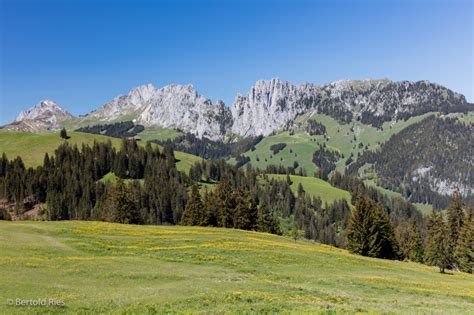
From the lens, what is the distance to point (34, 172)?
581 ft

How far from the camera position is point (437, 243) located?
81438mm

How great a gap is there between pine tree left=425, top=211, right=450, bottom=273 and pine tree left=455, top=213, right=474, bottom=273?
4.30 meters

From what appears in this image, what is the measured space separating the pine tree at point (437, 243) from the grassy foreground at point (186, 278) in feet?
65.2

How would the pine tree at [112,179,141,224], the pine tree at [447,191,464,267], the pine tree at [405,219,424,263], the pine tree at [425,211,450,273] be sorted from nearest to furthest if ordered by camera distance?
the pine tree at [425,211,450,273], the pine tree at [447,191,464,267], the pine tree at [112,179,141,224], the pine tree at [405,219,424,263]

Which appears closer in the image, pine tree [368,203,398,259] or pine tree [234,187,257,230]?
pine tree [368,203,398,259]

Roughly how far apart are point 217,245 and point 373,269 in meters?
24.4

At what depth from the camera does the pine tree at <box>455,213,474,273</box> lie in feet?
297

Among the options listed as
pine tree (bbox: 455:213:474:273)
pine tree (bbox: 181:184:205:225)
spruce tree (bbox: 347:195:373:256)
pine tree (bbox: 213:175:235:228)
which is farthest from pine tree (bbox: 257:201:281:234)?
pine tree (bbox: 455:213:474:273)

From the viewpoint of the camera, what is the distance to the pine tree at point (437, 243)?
7350cm

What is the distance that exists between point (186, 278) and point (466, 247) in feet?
267

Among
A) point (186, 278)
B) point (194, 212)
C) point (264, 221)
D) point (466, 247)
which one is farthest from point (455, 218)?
point (186, 278)

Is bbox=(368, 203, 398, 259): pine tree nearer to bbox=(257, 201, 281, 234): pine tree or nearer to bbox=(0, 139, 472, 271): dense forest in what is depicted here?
bbox=(0, 139, 472, 271): dense forest

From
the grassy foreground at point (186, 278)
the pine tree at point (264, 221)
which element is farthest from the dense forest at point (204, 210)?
the grassy foreground at point (186, 278)

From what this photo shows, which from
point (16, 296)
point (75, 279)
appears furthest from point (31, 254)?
point (16, 296)
